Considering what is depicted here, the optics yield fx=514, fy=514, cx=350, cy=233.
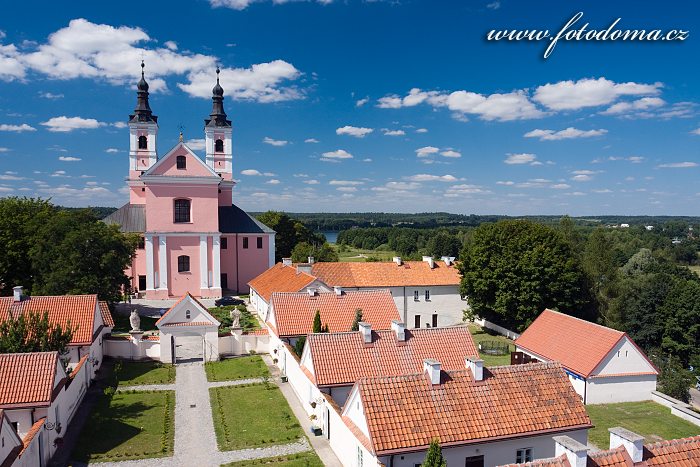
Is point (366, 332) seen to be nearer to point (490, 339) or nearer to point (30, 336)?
point (30, 336)

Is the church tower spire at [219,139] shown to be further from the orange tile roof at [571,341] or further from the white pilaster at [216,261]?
the orange tile roof at [571,341]

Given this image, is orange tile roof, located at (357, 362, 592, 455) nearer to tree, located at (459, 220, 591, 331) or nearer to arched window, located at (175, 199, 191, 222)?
tree, located at (459, 220, 591, 331)

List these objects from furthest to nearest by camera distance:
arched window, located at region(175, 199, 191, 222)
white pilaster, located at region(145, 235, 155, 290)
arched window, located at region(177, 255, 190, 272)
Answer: arched window, located at region(177, 255, 190, 272)
arched window, located at region(175, 199, 191, 222)
white pilaster, located at region(145, 235, 155, 290)

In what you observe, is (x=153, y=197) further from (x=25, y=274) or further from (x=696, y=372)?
(x=696, y=372)

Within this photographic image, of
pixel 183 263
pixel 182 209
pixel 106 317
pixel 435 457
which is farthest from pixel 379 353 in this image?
pixel 182 209

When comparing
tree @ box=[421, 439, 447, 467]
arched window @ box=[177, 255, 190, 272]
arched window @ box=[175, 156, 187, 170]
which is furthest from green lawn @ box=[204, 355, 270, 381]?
arched window @ box=[175, 156, 187, 170]

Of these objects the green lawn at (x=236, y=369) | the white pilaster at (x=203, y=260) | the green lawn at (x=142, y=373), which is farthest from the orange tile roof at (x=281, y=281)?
the green lawn at (x=142, y=373)
